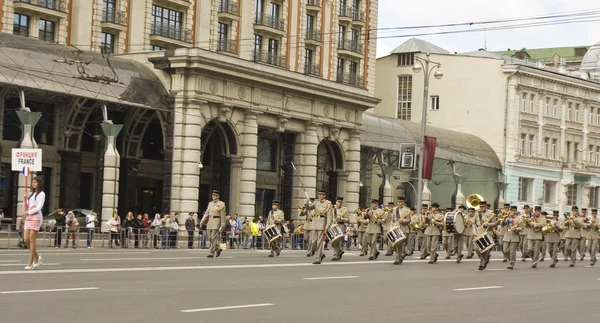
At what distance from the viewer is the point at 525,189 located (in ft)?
278

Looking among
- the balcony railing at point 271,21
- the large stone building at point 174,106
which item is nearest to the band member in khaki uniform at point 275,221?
the large stone building at point 174,106

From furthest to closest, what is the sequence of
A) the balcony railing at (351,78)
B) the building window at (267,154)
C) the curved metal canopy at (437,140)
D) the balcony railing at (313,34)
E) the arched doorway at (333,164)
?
the balcony railing at (351,78)
the balcony railing at (313,34)
the curved metal canopy at (437,140)
the building window at (267,154)
the arched doorway at (333,164)

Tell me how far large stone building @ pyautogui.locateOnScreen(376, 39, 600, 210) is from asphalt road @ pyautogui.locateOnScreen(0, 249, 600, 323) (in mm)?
55599

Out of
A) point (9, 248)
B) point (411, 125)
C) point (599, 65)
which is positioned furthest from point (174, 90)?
point (599, 65)

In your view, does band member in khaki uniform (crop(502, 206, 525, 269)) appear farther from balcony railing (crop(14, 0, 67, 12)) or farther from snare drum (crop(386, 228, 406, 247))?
balcony railing (crop(14, 0, 67, 12))

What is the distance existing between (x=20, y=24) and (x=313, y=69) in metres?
22.9

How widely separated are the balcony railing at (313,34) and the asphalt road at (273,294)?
45.0 m

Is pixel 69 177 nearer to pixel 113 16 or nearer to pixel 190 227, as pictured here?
pixel 190 227

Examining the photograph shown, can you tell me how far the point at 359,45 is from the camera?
76.5 meters

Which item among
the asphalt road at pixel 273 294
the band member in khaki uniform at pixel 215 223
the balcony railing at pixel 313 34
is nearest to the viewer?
the asphalt road at pixel 273 294

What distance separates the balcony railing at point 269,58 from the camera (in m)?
67.2

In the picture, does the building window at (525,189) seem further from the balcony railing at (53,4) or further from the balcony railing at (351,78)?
the balcony railing at (53,4)

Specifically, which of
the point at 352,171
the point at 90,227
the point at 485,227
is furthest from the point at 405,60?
the point at 485,227

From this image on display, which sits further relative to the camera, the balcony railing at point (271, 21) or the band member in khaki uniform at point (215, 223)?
the balcony railing at point (271, 21)
